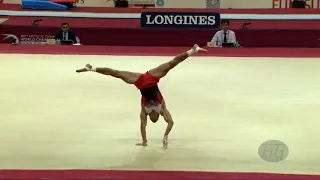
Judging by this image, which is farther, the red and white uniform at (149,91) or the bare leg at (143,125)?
the bare leg at (143,125)

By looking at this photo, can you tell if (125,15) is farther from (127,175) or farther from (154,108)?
(127,175)

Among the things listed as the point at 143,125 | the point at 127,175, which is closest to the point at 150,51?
the point at 143,125

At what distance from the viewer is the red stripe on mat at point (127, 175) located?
4.77 meters

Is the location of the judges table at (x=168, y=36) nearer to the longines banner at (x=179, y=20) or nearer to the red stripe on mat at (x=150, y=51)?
the longines banner at (x=179, y=20)

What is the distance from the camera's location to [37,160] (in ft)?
18.0

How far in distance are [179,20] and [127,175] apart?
708cm

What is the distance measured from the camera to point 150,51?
11383mm

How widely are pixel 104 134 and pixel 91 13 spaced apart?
21.9 feet

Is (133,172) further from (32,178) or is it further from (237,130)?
(237,130)

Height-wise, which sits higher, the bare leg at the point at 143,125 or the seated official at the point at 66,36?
the seated official at the point at 66,36

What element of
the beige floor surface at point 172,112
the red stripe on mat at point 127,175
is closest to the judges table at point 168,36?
the beige floor surface at point 172,112

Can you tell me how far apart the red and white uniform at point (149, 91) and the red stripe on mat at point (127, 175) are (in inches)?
32.8

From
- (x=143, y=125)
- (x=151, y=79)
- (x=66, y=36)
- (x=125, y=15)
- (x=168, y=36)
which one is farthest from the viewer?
(x=125, y=15)

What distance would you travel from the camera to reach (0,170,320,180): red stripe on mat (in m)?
4.77
